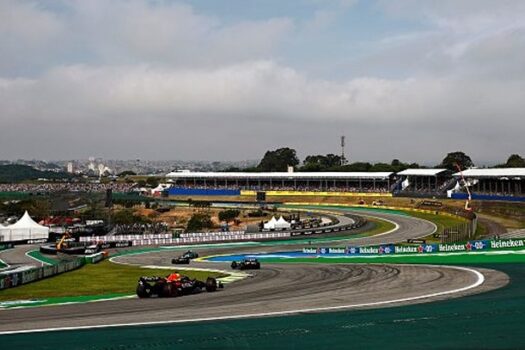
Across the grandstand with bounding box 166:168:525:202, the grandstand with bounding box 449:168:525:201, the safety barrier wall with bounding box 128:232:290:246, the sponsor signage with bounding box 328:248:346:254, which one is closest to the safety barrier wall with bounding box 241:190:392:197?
the grandstand with bounding box 166:168:525:202

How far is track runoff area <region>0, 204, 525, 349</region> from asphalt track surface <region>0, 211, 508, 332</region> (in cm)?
4

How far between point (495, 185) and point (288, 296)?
3418 inches

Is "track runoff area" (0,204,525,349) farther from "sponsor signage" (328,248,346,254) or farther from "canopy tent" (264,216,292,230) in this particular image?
"canopy tent" (264,216,292,230)

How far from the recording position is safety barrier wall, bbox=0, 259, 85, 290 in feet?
108

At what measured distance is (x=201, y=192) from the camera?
141500mm

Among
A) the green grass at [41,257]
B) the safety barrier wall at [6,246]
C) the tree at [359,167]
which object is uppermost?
the tree at [359,167]

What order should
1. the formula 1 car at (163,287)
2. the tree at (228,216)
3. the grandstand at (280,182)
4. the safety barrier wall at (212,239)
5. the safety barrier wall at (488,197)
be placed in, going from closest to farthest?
the formula 1 car at (163,287)
the safety barrier wall at (212,239)
the safety barrier wall at (488,197)
the tree at (228,216)
the grandstand at (280,182)

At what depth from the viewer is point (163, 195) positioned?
144750 mm

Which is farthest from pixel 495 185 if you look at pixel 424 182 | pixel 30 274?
pixel 30 274

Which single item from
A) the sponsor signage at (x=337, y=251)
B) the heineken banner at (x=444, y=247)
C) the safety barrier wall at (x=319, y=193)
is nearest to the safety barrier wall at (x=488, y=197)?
the safety barrier wall at (x=319, y=193)

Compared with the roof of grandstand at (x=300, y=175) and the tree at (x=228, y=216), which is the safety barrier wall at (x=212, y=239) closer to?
the tree at (x=228, y=216)

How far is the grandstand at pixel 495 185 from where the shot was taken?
9569 cm

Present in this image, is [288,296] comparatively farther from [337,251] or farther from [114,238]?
[114,238]

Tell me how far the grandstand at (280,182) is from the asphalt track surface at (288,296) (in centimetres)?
8734
